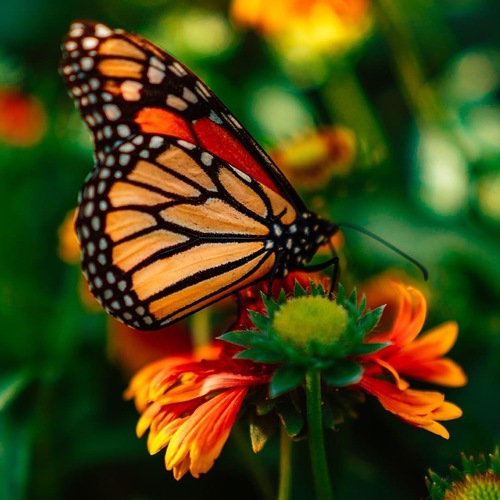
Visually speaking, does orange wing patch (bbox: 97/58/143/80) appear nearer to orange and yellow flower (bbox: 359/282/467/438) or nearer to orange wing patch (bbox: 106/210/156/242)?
orange wing patch (bbox: 106/210/156/242)

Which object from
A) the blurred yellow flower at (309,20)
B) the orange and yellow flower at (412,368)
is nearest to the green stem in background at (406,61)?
the blurred yellow flower at (309,20)

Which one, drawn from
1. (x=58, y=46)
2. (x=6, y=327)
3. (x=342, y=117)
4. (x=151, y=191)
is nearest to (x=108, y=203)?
(x=151, y=191)

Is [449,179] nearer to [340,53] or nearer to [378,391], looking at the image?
[340,53]

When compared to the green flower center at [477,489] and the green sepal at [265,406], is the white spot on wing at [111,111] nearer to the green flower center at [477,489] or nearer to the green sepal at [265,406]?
the green sepal at [265,406]

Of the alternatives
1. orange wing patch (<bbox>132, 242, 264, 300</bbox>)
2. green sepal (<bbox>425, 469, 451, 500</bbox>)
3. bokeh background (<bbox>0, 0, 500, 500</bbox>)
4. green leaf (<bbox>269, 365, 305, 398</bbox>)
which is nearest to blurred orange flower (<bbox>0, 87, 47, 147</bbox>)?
bokeh background (<bbox>0, 0, 500, 500</bbox>)

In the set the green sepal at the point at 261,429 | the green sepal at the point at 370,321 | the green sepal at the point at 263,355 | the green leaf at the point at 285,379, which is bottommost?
the green sepal at the point at 261,429

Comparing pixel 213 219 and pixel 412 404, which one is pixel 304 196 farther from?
pixel 412 404
